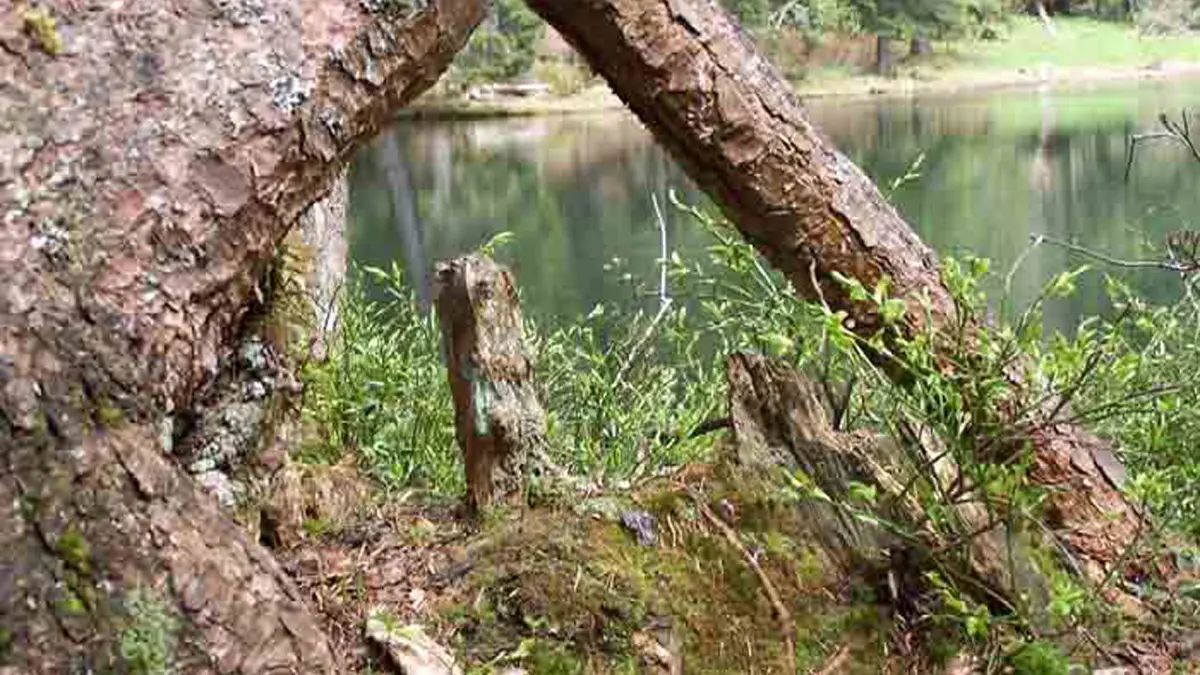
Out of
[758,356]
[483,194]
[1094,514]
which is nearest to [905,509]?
[758,356]

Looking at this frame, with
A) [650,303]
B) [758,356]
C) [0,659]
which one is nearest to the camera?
[0,659]

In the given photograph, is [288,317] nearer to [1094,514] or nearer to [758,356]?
[758,356]

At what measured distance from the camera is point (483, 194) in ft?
46.1

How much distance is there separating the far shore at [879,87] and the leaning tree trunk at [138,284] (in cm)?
1920

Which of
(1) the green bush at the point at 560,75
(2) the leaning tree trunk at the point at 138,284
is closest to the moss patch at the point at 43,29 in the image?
(2) the leaning tree trunk at the point at 138,284

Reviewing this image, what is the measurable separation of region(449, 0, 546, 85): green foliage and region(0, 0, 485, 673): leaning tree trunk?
18289 mm

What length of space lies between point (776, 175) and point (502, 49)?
18.4 m

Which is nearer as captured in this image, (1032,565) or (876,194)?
(1032,565)

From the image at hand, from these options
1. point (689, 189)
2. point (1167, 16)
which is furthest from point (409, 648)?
point (1167, 16)

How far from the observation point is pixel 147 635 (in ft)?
4.33

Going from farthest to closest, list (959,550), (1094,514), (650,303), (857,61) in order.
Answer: (857,61), (650,303), (1094,514), (959,550)

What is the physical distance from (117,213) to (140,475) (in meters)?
0.27

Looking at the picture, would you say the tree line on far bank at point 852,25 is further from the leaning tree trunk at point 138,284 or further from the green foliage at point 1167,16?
the leaning tree trunk at point 138,284

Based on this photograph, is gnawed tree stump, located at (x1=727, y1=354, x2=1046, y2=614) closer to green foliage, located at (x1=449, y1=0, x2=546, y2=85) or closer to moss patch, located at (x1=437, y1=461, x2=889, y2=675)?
moss patch, located at (x1=437, y1=461, x2=889, y2=675)
